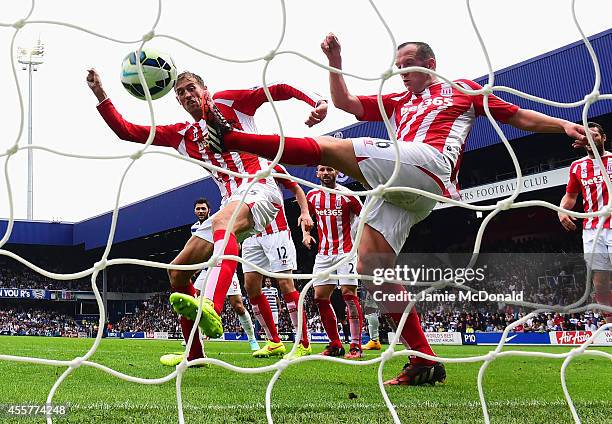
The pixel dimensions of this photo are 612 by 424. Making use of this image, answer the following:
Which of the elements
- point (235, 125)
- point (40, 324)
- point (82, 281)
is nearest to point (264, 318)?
point (235, 125)

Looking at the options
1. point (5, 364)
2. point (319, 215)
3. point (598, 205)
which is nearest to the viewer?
point (5, 364)

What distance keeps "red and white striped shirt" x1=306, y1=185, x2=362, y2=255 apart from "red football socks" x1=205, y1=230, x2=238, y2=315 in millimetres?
3284

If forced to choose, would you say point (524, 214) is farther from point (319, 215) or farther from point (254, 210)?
point (254, 210)

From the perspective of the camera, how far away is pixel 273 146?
3.01 meters

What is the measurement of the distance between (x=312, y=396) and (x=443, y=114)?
1512 millimetres

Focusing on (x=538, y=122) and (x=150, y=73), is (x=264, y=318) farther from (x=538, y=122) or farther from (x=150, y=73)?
(x=538, y=122)

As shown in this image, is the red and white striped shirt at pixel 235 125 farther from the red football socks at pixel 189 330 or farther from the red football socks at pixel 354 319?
the red football socks at pixel 354 319

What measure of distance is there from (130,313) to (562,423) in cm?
3439

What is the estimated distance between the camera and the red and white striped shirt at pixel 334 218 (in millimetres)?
7279

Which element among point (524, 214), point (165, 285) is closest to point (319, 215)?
point (524, 214)

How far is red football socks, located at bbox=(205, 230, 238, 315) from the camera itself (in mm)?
3672

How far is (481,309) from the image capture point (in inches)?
664

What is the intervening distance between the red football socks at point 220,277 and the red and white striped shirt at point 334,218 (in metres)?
3.28

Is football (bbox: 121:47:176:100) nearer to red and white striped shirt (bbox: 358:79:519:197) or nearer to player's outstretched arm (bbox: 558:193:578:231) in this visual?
red and white striped shirt (bbox: 358:79:519:197)
